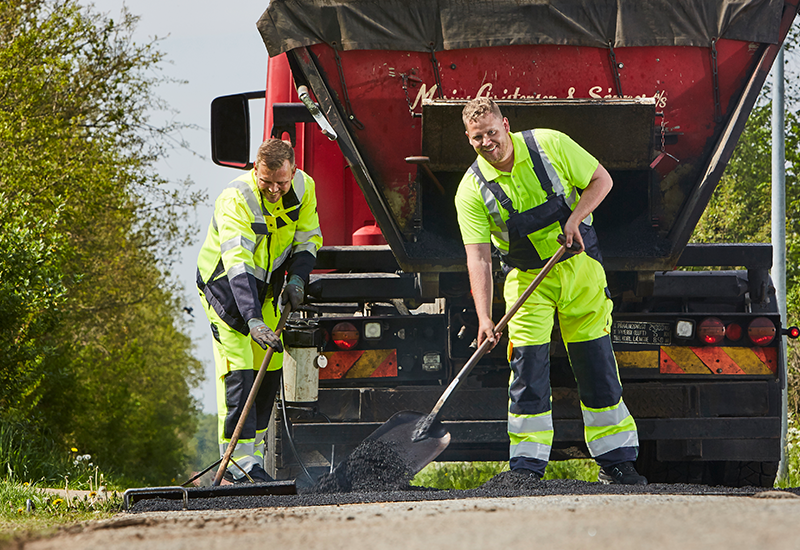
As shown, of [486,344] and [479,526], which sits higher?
[486,344]

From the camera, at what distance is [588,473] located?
384 inches

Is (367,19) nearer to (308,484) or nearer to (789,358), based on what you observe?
(308,484)

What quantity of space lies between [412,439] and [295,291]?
38.7 inches

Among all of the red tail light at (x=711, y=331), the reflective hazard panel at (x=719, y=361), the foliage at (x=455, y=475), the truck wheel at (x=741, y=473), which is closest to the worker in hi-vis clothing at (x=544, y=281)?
the reflective hazard panel at (x=719, y=361)

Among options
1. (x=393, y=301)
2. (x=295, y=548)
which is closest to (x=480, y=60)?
(x=393, y=301)

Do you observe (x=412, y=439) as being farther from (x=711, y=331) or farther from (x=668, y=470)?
(x=711, y=331)

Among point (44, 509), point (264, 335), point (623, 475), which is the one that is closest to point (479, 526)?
point (623, 475)

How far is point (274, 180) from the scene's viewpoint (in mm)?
4430

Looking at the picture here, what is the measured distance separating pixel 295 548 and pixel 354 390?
8.51 feet

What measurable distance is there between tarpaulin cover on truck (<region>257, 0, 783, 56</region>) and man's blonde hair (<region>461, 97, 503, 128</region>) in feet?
1.42

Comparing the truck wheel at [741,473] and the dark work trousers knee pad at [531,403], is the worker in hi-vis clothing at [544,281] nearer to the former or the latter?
the dark work trousers knee pad at [531,403]

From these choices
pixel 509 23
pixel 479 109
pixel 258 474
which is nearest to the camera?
pixel 479 109

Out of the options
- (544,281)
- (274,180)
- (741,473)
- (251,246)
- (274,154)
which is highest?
(274,154)

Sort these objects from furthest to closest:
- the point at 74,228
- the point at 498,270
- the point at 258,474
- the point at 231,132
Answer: the point at 74,228
the point at 231,132
the point at 498,270
the point at 258,474
